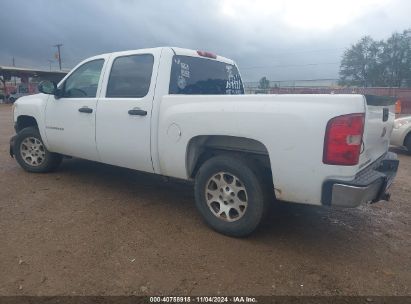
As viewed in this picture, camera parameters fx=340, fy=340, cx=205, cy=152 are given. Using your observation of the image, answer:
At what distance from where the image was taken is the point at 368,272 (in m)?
2.86

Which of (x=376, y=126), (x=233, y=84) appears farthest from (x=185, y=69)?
(x=376, y=126)

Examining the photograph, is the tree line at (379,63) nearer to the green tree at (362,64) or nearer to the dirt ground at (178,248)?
the green tree at (362,64)

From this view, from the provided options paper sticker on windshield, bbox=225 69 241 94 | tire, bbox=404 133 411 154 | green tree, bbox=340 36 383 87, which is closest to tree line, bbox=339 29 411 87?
green tree, bbox=340 36 383 87

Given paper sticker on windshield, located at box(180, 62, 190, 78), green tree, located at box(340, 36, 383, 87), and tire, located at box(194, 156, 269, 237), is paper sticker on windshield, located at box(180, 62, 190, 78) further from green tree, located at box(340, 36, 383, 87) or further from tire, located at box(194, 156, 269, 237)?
green tree, located at box(340, 36, 383, 87)

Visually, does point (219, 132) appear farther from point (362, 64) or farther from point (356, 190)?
point (362, 64)

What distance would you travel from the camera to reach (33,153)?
554 centimetres

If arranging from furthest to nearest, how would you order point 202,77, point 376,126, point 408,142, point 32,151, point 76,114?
1. point 408,142
2. point 32,151
3. point 76,114
4. point 202,77
5. point 376,126

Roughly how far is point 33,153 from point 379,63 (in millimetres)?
52762

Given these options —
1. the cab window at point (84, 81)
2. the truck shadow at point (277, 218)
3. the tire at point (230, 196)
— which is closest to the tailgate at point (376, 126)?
the truck shadow at point (277, 218)

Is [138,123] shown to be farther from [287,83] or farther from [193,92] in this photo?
[287,83]

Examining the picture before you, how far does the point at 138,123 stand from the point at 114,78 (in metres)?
Answer: 0.87

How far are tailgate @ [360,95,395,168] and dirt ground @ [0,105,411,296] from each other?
889 mm

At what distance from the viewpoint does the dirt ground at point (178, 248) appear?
2643 millimetres

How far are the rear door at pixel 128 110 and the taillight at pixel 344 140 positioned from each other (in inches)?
76.9
